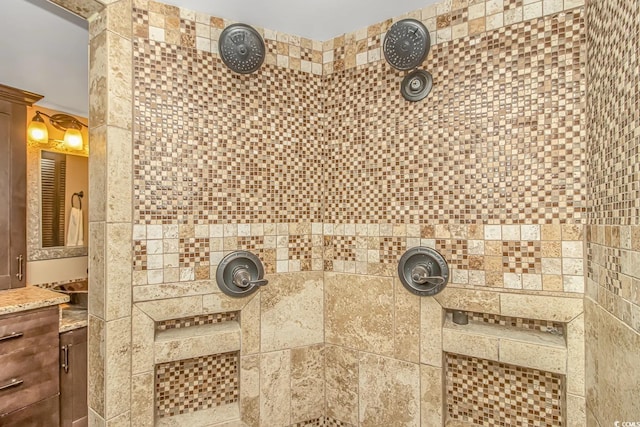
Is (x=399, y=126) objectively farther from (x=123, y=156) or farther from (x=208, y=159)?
(x=123, y=156)

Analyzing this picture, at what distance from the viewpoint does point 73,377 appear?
7.07 feet

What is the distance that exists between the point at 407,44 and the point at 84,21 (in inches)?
61.6

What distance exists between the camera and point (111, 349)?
145cm

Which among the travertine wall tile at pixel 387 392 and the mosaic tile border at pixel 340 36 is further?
the travertine wall tile at pixel 387 392

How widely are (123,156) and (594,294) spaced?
1864 mm

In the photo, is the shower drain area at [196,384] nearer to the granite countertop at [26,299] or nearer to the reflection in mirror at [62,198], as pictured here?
the granite countertop at [26,299]

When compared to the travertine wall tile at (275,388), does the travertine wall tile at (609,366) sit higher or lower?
higher

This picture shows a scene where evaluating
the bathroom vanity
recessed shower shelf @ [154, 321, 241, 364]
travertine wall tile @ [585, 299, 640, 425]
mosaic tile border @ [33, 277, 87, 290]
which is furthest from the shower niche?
mosaic tile border @ [33, 277, 87, 290]

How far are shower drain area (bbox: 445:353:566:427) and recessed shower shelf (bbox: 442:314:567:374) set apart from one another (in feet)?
0.23

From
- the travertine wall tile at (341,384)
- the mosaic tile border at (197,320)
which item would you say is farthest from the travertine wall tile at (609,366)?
the mosaic tile border at (197,320)

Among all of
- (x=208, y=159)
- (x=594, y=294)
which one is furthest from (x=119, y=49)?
(x=594, y=294)

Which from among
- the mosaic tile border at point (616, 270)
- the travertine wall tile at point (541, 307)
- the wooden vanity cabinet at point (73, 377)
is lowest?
the wooden vanity cabinet at point (73, 377)

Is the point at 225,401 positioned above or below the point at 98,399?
below

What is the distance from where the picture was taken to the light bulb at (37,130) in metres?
2.62
